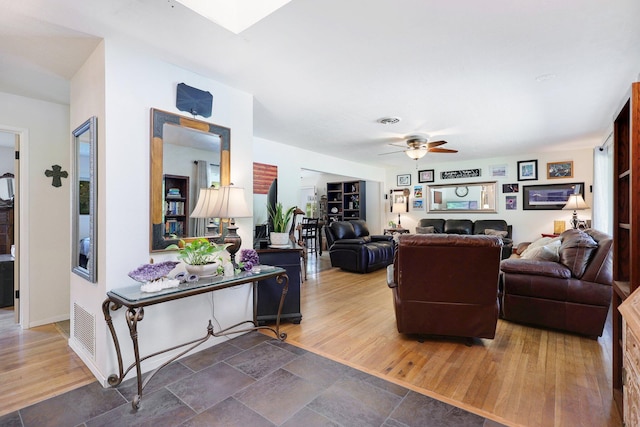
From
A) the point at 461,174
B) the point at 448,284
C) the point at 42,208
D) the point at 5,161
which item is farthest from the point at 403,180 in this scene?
the point at 5,161

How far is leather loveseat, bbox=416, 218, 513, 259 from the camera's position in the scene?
19.8 ft

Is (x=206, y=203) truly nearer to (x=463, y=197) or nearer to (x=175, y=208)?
(x=175, y=208)

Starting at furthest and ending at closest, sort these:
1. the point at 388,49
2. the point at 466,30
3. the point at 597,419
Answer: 1. the point at 388,49
2. the point at 466,30
3. the point at 597,419

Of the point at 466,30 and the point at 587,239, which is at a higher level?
the point at 466,30

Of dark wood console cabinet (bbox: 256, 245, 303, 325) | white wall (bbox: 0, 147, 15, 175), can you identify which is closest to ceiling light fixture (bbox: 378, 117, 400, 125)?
dark wood console cabinet (bbox: 256, 245, 303, 325)

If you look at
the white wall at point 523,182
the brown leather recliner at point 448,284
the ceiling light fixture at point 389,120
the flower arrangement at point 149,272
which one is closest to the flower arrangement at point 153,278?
the flower arrangement at point 149,272

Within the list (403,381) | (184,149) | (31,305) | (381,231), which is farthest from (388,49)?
(381,231)

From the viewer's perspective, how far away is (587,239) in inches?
110

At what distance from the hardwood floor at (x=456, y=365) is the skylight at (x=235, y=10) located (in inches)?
96.5

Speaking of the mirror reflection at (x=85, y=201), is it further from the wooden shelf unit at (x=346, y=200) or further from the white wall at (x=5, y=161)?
the wooden shelf unit at (x=346, y=200)

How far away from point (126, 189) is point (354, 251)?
412cm

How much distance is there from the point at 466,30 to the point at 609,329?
3.15 meters

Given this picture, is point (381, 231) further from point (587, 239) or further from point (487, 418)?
point (487, 418)

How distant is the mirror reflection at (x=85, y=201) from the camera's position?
7.05 ft
